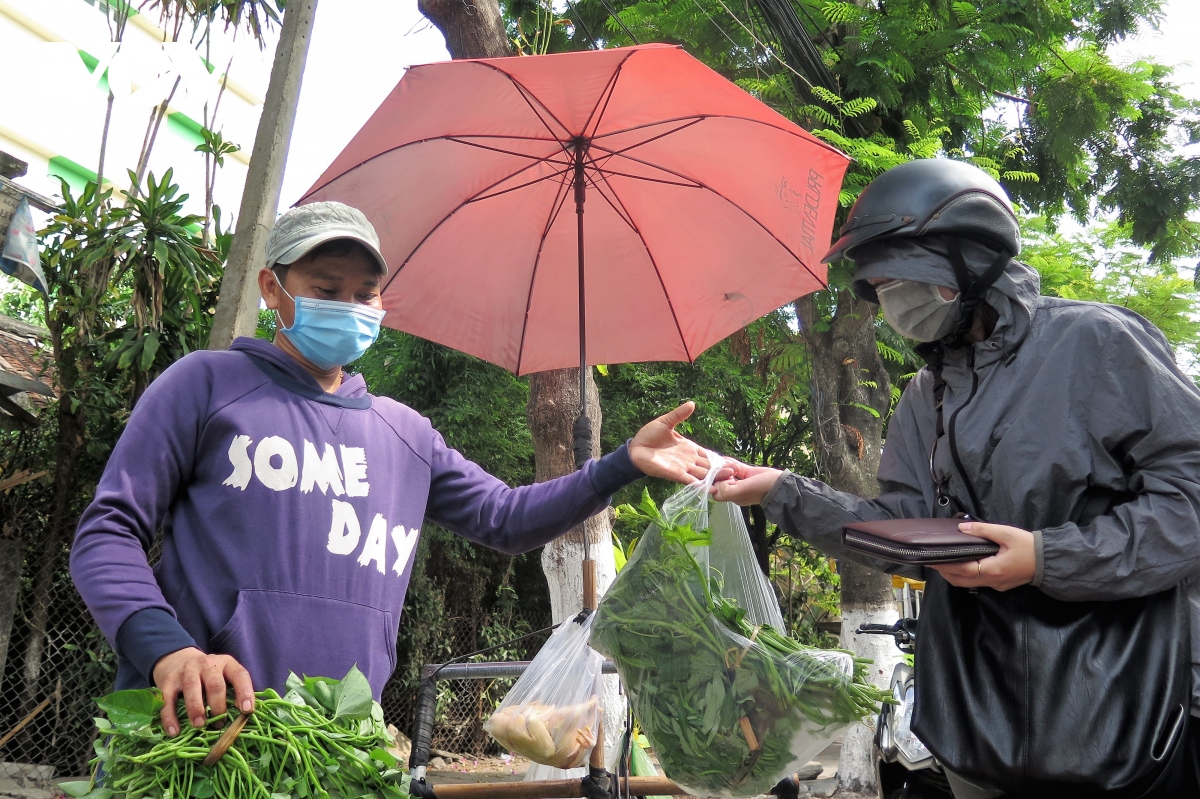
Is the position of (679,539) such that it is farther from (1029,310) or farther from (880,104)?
(880,104)

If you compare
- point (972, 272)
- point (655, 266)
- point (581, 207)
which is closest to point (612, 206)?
point (581, 207)

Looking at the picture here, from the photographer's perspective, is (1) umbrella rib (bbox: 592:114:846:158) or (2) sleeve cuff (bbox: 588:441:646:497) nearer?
(2) sleeve cuff (bbox: 588:441:646:497)

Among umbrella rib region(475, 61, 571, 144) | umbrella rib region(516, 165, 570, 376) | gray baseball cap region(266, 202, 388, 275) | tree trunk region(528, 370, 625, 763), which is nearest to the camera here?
gray baseball cap region(266, 202, 388, 275)

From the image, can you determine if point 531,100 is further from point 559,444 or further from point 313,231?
point 559,444

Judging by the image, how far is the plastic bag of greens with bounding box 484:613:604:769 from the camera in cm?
254

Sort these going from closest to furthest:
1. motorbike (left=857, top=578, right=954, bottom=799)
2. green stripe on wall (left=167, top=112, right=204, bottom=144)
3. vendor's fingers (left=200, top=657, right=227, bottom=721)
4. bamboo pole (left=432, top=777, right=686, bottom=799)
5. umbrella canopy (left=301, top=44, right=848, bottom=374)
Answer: vendor's fingers (left=200, top=657, right=227, bottom=721) → bamboo pole (left=432, top=777, right=686, bottom=799) → umbrella canopy (left=301, top=44, right=848, bottom=374) → motorbike (left=857, top=578, right=954, bottom=799) → green stripe on wall (left=167, top=112, right=204, bottom=144)

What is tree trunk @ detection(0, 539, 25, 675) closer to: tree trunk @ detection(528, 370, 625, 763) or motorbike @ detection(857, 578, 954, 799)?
tree trunk @ detection(528, 370, 625, 763)

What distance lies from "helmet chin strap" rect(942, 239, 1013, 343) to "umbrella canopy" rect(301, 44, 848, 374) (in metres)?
1.23

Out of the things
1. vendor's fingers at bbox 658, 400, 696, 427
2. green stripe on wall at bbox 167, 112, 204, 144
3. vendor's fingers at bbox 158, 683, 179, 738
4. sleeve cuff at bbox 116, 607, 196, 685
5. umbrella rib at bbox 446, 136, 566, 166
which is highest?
green stripe on wall at bbox 167, 112, 204, 144

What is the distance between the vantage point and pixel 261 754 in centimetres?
154

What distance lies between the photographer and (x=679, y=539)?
7.07 ft

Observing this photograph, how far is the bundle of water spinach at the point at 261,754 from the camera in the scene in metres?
1.49

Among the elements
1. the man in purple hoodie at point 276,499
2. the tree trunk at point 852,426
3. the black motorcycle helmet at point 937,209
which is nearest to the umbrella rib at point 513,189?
the man in purple hoodie at point 276,499

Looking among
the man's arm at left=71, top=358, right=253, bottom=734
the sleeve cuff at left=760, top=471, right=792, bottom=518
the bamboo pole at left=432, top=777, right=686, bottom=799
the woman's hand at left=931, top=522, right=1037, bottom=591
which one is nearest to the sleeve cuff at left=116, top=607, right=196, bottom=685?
the man's arm at left=71, top=358, right=253, bottom=734
